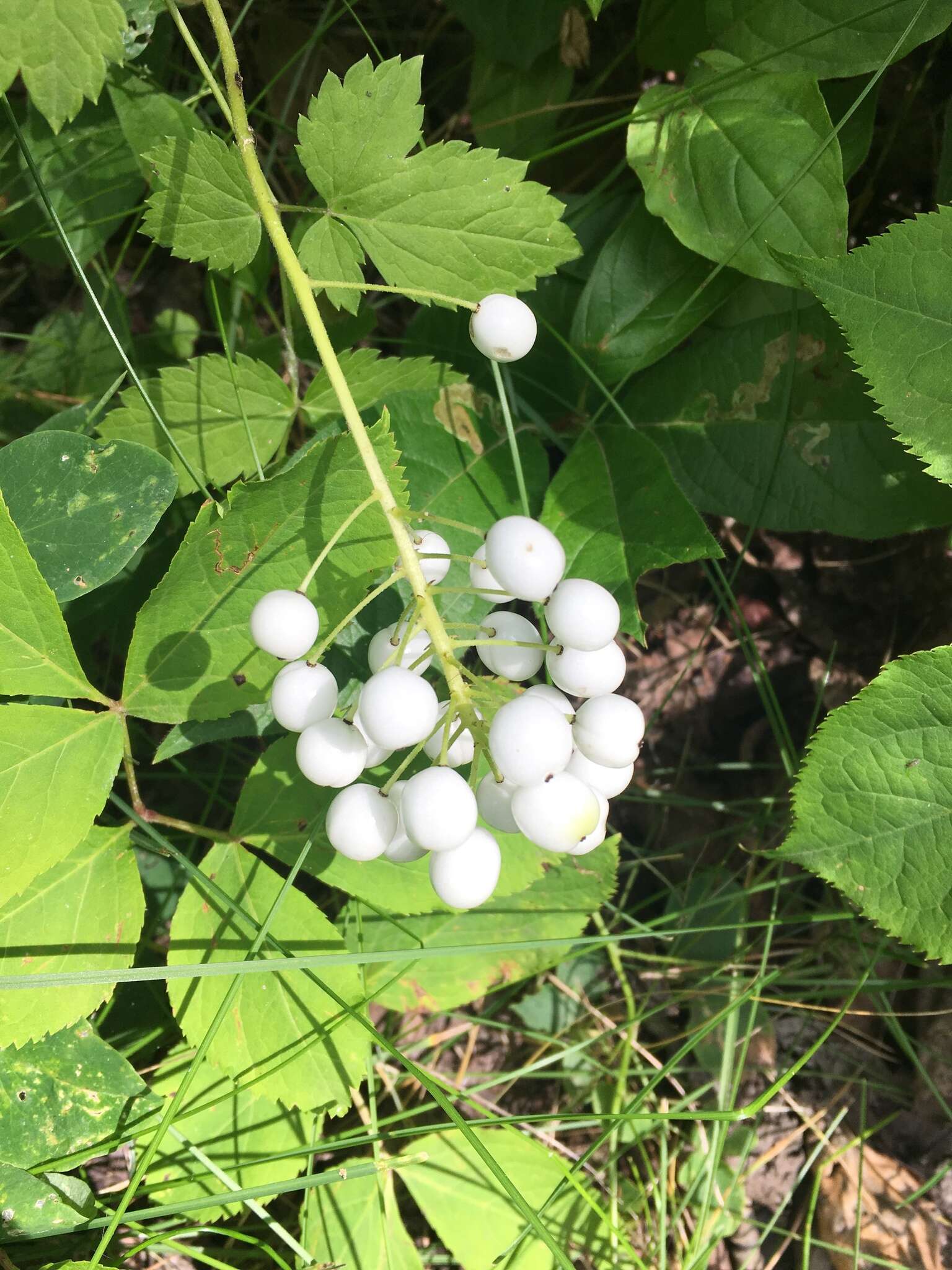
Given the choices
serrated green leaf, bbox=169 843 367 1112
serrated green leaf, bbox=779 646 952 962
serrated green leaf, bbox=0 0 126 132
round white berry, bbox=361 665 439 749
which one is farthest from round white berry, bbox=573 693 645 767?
serrated green leaf, bbox=0 0 126 132

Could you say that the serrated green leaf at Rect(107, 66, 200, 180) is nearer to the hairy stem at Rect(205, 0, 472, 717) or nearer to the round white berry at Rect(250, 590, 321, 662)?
the hairy stem at Rect(205, 0, 472, 717)

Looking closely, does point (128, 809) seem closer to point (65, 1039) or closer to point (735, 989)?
point (65, 1039)

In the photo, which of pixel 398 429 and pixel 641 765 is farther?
pixel 641 765

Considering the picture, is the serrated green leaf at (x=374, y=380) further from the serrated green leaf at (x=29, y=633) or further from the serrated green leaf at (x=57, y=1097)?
the serrated green leaf at (x=57, y=1097)

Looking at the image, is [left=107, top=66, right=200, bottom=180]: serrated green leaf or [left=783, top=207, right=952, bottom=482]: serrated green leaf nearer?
[left=783, top=207, right=952, bottom=482]: serrated green leaf

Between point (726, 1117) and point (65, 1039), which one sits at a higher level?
point (65, 1039)

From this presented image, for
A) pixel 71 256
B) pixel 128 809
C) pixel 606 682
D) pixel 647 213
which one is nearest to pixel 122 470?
pixel 71 256
